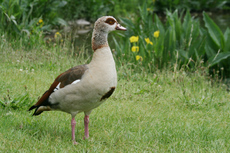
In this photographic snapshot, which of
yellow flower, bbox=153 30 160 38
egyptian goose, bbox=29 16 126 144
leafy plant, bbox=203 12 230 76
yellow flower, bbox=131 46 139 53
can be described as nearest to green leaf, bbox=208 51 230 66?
leafy plant, bbox=203 12 230 76

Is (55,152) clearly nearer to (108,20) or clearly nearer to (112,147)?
(112,147)

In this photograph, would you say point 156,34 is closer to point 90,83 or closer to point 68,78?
point 68,78

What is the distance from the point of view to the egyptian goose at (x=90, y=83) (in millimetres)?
3586

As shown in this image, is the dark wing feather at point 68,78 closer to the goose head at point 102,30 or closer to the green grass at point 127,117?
the goose head at point 102,30

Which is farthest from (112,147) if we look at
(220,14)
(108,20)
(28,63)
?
(220,14)

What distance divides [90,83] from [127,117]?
4.49 ft

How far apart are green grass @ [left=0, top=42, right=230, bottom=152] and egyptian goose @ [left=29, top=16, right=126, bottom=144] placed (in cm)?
42

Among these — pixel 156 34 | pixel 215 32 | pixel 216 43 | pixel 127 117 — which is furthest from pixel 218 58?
pixel 127 117

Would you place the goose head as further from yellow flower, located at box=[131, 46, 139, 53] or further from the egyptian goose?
yellow flower, located at box=[131, 46, 139, 53]

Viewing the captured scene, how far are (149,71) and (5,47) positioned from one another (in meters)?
3.14

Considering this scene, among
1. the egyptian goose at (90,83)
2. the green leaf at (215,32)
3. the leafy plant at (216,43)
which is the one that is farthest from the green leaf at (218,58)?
the egyptian goose at (90,83)

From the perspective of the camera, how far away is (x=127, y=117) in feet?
15.6

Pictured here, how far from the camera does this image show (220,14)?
15.7 metres

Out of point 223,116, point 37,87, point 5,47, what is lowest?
point 223,116
